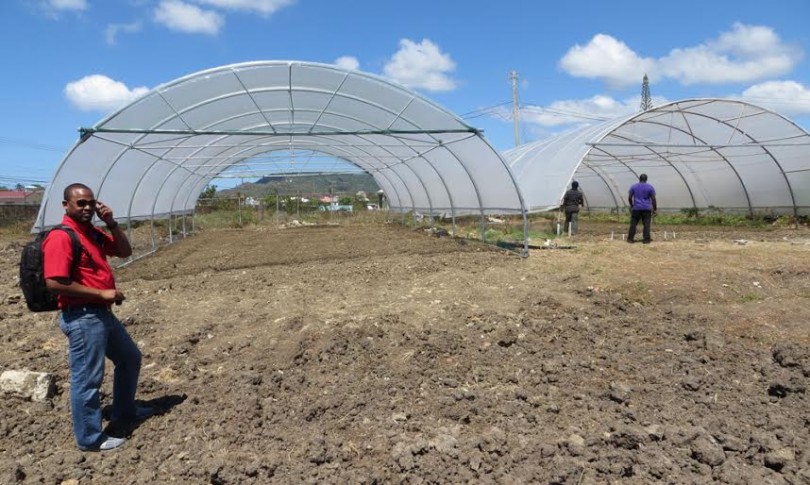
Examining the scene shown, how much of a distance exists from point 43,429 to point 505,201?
9653 mm

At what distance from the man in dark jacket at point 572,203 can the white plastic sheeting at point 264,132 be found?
201cm

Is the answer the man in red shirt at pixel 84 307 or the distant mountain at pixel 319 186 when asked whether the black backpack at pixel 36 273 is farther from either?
the distant mountain at pixel 319 186

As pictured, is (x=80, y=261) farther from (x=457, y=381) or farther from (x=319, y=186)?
(x=319, y=186)

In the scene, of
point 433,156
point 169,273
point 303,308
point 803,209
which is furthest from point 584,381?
point 803,209

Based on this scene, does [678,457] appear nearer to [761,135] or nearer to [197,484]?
[197,484]

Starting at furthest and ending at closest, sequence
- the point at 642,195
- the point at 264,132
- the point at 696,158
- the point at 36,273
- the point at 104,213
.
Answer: the point at 696,158 → the point at 642,195 → the point at 264,132 → the point at 104,213 → the point at 36,273

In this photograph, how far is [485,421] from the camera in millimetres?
3322

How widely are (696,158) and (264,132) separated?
13.5 meters

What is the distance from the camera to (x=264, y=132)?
8.85 metres

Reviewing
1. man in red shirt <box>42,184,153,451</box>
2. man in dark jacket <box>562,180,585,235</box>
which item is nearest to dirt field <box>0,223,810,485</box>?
man in red shirt <box>42,184,153,451</box>

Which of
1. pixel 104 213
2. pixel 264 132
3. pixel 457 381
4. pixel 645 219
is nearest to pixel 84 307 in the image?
pixel 104 213

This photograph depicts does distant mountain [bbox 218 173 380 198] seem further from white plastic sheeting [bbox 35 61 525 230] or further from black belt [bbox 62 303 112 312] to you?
black belt [bbox 62 303 112 312]

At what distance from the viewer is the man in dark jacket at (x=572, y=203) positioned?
13016 millimetres

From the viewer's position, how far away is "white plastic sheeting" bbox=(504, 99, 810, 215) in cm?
1249
